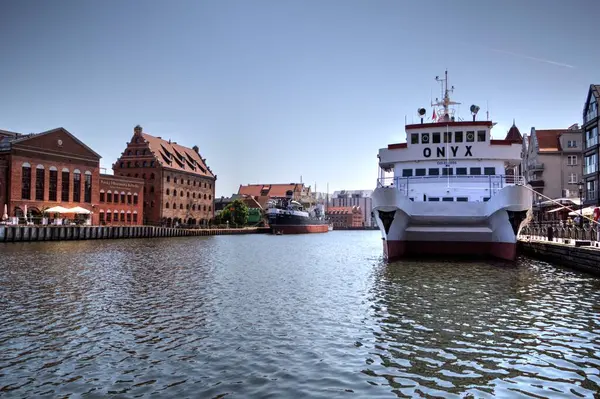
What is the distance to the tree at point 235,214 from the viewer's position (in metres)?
111

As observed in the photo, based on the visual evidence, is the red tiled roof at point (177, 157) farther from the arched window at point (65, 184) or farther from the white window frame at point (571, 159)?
the white window frame at point (571, 159)

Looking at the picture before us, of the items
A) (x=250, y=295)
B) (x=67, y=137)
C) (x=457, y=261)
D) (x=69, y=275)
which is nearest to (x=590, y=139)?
(x=457, y=261)

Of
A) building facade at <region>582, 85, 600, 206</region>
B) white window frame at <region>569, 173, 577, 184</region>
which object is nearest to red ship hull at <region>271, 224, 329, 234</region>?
white window frame at <region>569, 173, 577, 184</region>

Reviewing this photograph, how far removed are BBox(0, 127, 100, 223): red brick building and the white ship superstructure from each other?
162 ft

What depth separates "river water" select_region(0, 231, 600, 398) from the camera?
26.2ft

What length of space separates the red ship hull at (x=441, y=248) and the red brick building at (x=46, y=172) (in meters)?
49.8

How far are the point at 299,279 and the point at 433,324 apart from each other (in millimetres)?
10525

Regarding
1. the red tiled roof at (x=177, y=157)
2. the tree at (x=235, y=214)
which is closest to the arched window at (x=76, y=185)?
the red tiled roof at (x=177, y=157)

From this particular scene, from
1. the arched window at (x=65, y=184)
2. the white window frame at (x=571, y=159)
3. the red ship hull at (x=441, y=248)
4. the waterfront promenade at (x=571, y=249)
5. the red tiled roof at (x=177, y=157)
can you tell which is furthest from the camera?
the red tiled roof at (x=177, y=157)

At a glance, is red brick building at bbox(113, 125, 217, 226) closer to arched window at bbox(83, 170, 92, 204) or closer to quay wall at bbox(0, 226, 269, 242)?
quay wall at bbox(0, 226, 269, 242)

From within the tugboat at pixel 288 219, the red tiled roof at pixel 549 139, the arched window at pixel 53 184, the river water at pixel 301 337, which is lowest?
the river water at pixel 301 337

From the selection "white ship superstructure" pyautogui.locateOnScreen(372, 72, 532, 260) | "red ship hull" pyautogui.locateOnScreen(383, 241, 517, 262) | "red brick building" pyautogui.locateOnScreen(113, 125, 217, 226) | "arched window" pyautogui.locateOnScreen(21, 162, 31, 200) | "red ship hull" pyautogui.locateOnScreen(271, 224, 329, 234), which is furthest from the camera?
"red ship hull" pyautogui.locateOnScreen(271, 224, 329, 234)

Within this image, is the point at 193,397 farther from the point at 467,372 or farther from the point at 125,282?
the point at 125,282

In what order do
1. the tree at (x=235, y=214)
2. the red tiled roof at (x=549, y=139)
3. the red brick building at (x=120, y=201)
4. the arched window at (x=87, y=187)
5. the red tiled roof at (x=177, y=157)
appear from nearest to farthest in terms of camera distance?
the red tiled roof at (x=549, y=139) → the arched window at (x=87, y=187) → the red brick building at (x=120, y=201) → the red tiled roof at (x=177, y=157) → the tree at (x=235, y=214)
